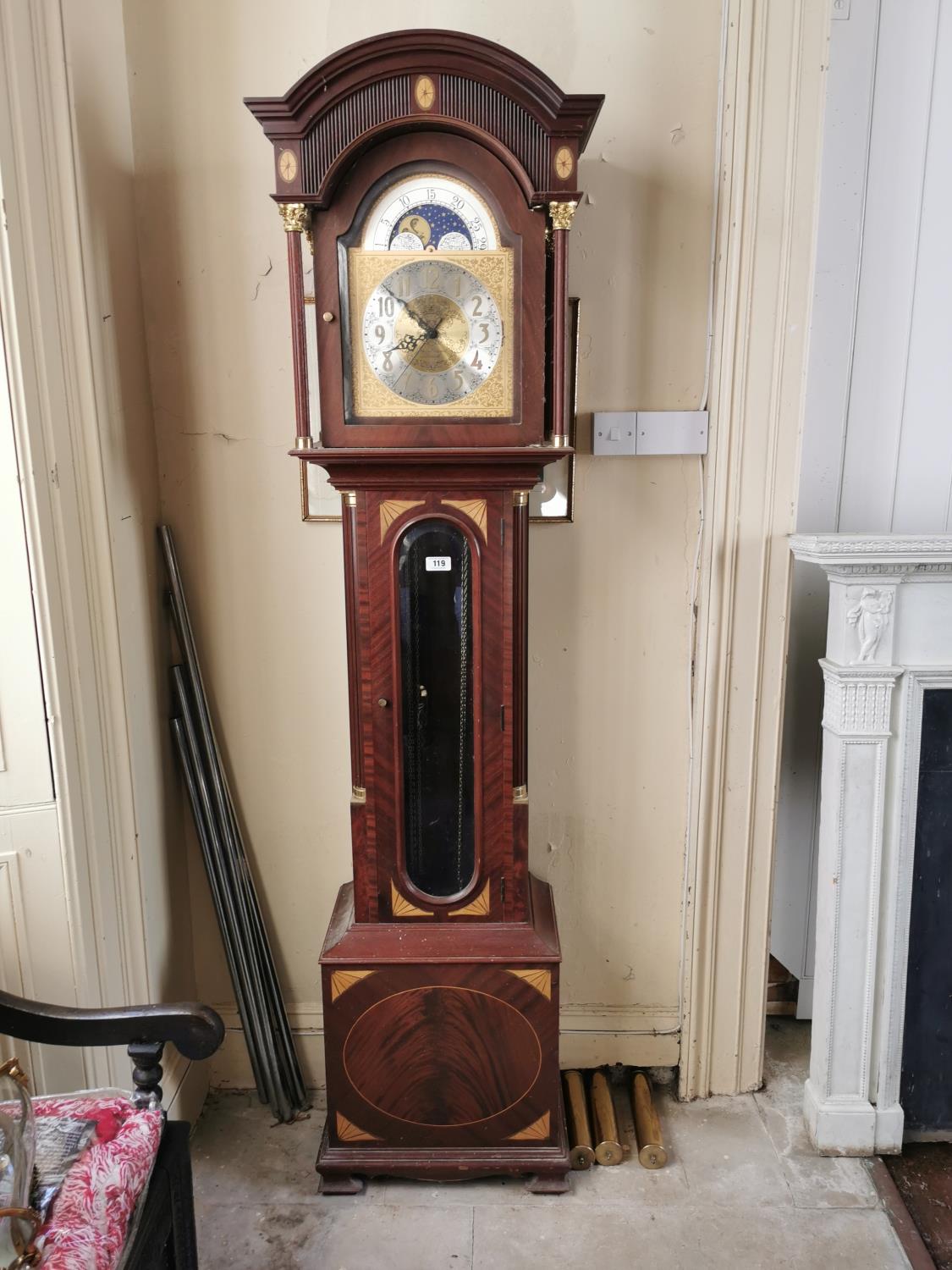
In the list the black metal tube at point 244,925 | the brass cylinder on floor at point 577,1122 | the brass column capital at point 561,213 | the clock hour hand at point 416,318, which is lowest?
the brass cylinder on floor at point 577,1122

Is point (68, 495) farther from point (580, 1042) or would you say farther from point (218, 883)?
point (580, 1042)

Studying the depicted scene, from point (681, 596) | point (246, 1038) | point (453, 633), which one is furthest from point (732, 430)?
point (246, 1038)

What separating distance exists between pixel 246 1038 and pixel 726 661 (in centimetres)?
135

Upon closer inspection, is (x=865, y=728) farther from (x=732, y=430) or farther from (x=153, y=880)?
(x=153, y=880)

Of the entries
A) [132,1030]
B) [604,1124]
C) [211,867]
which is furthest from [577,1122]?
[132,1030]

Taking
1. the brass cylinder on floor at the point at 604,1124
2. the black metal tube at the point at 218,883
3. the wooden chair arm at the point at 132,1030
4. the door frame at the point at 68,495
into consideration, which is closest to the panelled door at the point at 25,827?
the door frame at the point at 68,495

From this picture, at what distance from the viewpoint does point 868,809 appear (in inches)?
69.9

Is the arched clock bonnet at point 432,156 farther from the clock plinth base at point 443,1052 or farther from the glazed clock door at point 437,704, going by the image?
the clock plinth base at point 443,1052

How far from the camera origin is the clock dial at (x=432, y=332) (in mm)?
1496

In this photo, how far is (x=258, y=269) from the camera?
1.80m

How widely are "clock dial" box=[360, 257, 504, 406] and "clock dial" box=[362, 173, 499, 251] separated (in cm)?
4

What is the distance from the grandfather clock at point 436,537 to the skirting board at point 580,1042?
1.01 ft

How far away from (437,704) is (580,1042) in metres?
0.98

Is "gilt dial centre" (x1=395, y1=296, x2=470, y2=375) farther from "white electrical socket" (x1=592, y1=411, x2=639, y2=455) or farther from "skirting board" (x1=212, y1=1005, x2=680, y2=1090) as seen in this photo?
"skirting board" (x1=212, y1=1005, x2=680, y2=1090)
